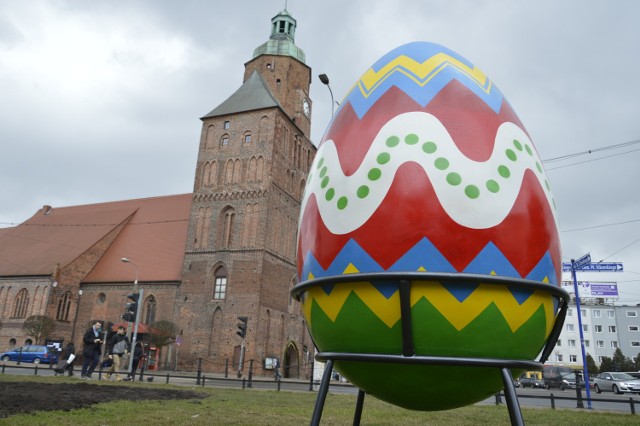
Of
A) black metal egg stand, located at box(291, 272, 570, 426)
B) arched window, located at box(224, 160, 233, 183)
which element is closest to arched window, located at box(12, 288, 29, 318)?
arched window, located at box(224, 160, 233, 183)

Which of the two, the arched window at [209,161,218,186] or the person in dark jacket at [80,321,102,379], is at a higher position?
the arched window at [209,161,218,186]

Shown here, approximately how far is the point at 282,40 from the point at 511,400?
4861cm

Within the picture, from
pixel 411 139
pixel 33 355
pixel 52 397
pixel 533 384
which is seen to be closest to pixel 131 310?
pixel 52 397

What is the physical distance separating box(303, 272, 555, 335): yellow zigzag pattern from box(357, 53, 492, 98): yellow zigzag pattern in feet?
4.60

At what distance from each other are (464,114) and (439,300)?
1206mm

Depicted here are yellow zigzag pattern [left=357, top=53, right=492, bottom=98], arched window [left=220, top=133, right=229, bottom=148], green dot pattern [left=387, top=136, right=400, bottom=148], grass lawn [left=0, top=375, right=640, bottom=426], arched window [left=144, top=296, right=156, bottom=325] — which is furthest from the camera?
arched window [left=220, top=133, right=229, bottom=148]

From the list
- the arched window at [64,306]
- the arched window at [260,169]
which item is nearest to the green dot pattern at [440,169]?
the arched window at [260,169]

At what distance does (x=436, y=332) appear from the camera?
2668 mm

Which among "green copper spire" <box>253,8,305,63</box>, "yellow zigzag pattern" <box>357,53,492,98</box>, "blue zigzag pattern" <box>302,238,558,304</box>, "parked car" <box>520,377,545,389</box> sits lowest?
"parked car" <box>520,377,545,389</box>

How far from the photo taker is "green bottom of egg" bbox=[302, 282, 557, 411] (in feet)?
8.76

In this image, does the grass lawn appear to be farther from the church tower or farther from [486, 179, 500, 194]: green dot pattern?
the church tower

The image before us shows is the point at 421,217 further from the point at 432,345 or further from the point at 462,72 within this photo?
the point at 462,72

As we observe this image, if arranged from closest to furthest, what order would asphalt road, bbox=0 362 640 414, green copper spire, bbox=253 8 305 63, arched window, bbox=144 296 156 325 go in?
asphalt road, bbox=0 362 640 414, arched window, bbox=144 296 156 325, green copper spire, bbox=253 8 305 63

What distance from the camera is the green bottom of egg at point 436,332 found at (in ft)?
8.76
